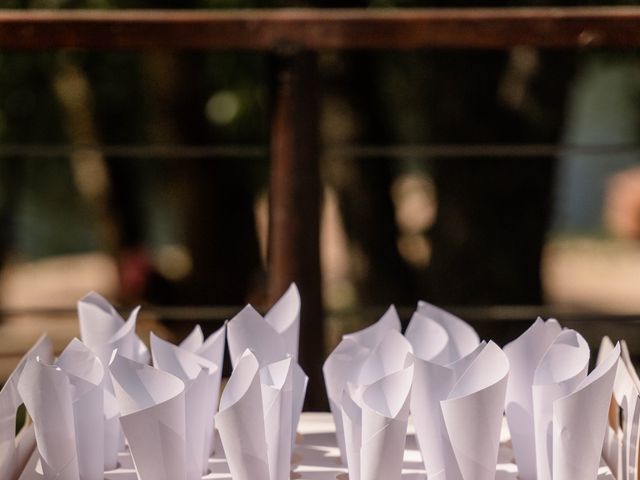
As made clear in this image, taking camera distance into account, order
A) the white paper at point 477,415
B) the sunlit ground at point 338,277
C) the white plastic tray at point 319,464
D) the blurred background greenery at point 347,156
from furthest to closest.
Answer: the sunlit ground at point 338,277 → the blurred background greenery at point 347,156 → the white plastic tray at point 319,464 → the white paper at point 477,415

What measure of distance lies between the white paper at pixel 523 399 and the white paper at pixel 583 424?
0.06 meters

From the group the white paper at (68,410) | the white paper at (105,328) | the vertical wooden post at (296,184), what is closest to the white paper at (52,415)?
the white paper at (68,410)

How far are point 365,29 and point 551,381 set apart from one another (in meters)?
0.63

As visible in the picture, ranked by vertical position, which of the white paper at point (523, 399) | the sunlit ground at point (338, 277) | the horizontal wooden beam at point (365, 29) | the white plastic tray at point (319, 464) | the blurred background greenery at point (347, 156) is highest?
the horizontal wooden beam at point (365, 29)

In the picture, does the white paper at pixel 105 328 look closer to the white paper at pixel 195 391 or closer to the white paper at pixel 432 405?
the white paper at pixel 195 391

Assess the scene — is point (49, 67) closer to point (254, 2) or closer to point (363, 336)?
point (254, 2)

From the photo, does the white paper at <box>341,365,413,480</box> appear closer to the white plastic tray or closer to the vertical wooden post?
the white plastic tray

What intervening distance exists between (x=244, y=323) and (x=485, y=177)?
2.36m

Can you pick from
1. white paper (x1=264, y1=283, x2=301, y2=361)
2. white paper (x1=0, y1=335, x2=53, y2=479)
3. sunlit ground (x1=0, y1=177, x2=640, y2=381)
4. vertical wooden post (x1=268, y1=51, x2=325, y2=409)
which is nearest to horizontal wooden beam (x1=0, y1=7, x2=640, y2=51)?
vertical wooden post (x1=268, y1=51, x2=325, y2=409)

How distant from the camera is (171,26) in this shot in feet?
4.25

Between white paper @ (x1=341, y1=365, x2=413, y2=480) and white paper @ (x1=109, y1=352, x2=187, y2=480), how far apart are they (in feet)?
0.45

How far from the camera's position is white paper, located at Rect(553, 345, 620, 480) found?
2.48 feet

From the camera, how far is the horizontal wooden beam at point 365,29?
1290 mm

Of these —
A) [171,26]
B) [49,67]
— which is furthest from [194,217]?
[171,26]
